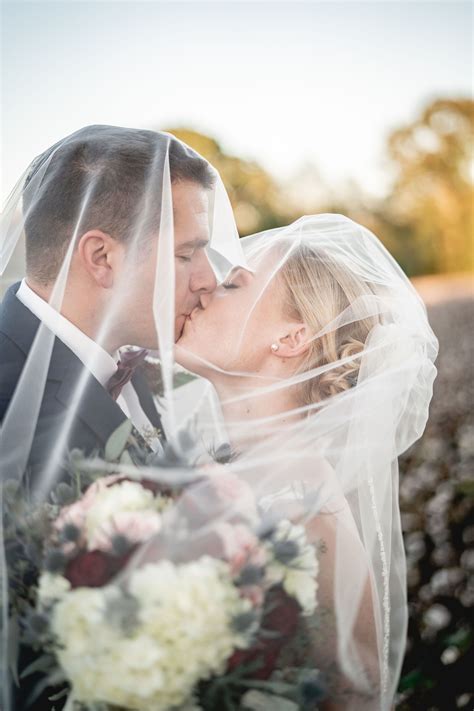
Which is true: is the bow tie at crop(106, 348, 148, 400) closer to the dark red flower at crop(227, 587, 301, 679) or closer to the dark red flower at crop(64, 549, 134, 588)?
the dark red flower at crop(64, 549, 134, 588)

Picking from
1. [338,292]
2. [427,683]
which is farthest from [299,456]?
[427,683]

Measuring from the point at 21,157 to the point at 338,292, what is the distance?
135 cm

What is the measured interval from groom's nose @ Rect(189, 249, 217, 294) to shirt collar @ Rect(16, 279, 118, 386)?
43 centimetres

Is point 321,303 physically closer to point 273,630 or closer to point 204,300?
point 204,300

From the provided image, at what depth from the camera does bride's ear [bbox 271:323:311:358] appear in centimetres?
275

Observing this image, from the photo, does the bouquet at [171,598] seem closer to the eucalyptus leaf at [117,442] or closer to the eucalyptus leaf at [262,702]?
the eucalyptus leaf at [262,702]

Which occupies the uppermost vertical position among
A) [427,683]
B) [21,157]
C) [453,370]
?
[21,157]

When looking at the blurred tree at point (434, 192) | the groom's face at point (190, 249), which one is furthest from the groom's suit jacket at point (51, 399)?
the blurred tree at point (434, 192)

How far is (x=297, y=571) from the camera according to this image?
188 cm

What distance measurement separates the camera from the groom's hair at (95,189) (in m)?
2.53

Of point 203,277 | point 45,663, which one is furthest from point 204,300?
point 45,663

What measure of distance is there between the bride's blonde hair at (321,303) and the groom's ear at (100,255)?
65 cm

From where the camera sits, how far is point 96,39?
397 centimetres

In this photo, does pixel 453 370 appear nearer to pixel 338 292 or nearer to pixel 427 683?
pixel 427 683
